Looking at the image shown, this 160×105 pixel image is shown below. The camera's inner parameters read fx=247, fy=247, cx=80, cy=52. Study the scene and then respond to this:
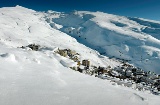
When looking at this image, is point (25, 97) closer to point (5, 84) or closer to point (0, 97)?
point (0, 97)

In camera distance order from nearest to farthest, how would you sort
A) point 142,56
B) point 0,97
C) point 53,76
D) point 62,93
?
point 0,97
point 62,93
point 53,76
point 142,56

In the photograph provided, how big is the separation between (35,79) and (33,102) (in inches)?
114

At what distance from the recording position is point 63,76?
11.9 meters

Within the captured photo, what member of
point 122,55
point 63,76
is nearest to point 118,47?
point 122,55

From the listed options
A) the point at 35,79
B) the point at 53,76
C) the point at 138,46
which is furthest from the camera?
the point at 138,46

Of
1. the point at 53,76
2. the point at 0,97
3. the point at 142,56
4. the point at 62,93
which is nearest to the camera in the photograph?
the point at 0,97

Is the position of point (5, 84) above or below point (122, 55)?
below

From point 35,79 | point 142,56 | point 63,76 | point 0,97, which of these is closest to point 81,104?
point 0,97

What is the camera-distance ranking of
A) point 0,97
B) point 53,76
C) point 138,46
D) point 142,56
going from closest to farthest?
point 0,97, point 53,76, point 142,56, point 138,46

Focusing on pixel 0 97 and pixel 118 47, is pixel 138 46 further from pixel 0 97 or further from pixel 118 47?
pixel 0 97

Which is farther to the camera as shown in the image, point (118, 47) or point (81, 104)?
point (118, 47)

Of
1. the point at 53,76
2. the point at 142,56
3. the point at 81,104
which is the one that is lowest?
the point at 81,104

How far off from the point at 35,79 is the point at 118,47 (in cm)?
19037

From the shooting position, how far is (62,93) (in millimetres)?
8859
